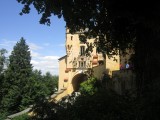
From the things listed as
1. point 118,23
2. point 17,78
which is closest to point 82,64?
point 17,78

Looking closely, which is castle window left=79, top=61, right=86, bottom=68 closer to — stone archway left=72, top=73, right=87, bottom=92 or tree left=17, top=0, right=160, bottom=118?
stone archway left=72, top=73, right=87, bottom=92

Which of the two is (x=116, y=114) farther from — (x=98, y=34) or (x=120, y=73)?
(x=120, y=73)

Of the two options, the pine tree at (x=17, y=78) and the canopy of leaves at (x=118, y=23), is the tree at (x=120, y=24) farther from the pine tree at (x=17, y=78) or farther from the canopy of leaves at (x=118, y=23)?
the pine tree at (x=17, y=78)

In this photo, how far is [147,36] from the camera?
11930 millimetres

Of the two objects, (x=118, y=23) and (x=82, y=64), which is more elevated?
(x=82, y=64)

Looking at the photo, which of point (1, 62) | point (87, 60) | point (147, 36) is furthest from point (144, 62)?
point (1, 62)

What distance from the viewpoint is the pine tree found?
199 feet

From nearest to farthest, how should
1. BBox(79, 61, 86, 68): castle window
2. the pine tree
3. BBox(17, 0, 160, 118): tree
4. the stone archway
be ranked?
BBox(17, 0, 160, 118): tree < the pine tree < BBox(79, 61, 86, 68): castle window < the stone archway

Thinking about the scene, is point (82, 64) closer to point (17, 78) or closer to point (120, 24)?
point (17, 78)

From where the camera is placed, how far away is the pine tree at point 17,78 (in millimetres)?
60625

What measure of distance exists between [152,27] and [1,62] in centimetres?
6100

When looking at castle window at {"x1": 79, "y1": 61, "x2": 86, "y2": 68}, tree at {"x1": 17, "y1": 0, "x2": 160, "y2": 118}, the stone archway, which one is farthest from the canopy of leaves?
the stone archway

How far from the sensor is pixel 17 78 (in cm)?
6394

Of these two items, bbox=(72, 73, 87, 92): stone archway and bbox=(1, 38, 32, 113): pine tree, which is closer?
bbox=(1, 38, 32, 113): pine tree
